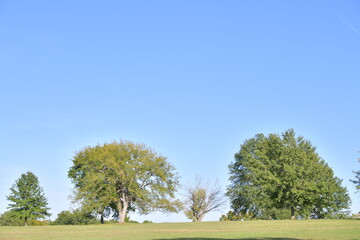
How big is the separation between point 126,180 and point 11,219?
2512 cm

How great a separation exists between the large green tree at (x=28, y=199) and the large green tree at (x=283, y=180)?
3255 centimetres

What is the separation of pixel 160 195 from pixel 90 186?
34.2ft

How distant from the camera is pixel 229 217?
75.6 metres

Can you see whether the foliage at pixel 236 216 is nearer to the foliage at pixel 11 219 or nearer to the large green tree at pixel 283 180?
the large green tree at pixel 283 180

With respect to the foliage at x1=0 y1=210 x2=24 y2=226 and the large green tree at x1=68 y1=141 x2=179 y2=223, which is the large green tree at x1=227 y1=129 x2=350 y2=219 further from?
the foliage at x1=0 y1=210 x2=24 y2=226

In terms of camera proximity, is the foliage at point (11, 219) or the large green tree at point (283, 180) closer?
the large green tree at point (283, 180)

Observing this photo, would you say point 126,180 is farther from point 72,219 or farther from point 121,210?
point 72,219

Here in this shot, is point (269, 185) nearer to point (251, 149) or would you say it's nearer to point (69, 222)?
point (251, 149)

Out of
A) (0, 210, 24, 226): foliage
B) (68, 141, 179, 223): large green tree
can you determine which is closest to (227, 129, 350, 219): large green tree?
(68, 141, 179, 223): large green tree

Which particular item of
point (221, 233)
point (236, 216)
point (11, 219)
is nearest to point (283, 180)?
point (236, 216)

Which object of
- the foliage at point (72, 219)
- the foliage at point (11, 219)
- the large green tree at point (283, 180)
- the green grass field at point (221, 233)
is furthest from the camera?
the foliage at point (72, 219)

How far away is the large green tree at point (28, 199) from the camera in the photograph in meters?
69.5

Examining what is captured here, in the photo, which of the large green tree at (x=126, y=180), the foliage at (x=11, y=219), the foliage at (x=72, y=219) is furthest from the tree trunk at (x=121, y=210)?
the foliage at (x=11, y=219)

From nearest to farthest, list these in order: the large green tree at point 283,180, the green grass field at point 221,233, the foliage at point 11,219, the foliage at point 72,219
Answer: the green grass field at point 221,233, the large green tree at point 283,180, the foliage at point 11,219, the foliage at point 72,219
